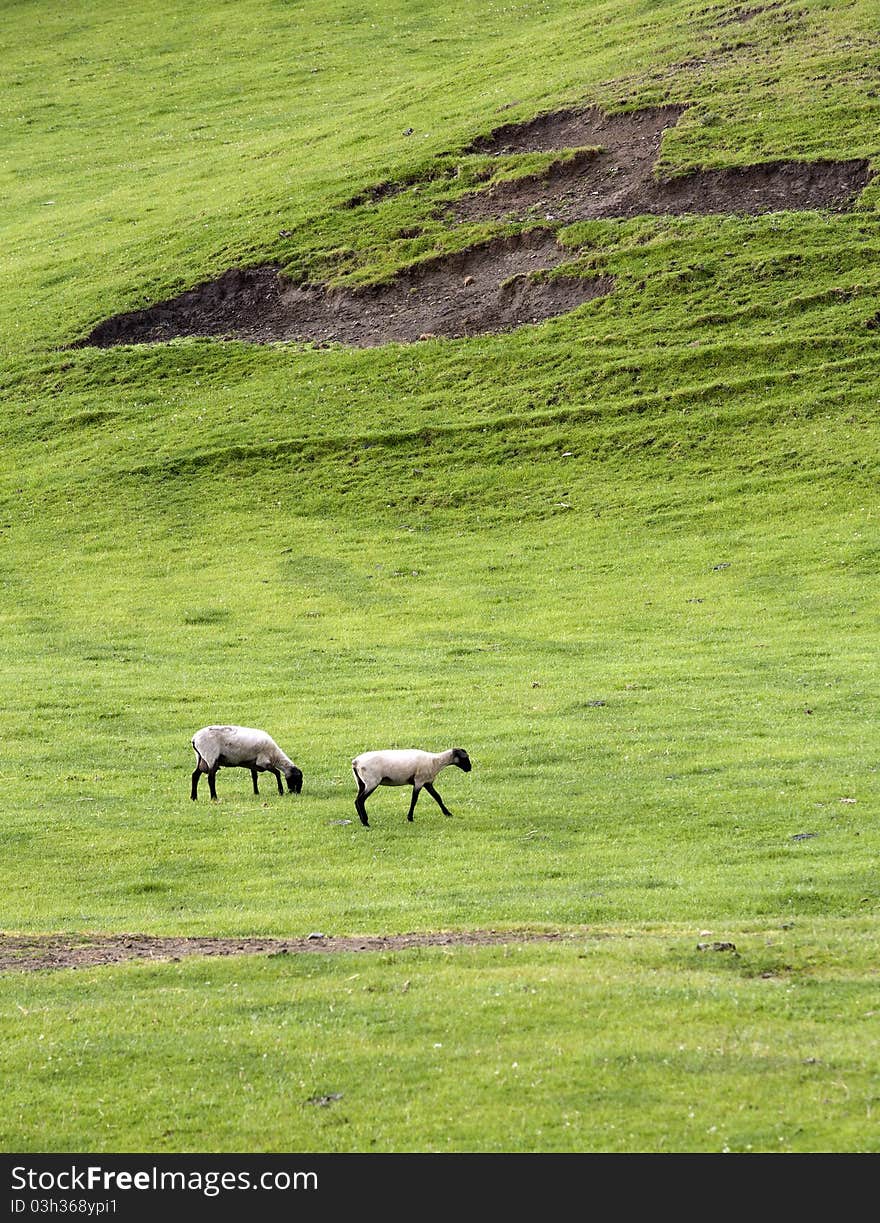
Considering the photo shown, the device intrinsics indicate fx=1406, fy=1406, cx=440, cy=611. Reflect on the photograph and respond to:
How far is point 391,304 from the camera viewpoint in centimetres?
6381

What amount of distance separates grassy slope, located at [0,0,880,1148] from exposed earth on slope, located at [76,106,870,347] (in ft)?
4.98

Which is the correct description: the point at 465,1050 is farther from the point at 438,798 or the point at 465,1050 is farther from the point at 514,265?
the point at 514,265

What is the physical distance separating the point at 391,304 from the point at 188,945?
4883 centimetres

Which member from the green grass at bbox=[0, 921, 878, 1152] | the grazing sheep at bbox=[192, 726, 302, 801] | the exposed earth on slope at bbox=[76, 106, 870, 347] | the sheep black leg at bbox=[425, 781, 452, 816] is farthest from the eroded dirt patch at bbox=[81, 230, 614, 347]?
the green grass at bbox=[0, 921, 878, 1152]

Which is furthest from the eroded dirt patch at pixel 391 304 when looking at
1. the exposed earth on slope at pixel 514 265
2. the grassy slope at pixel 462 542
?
the grassy slope at pixel 462 542

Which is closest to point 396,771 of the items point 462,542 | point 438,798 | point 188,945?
point 438,798

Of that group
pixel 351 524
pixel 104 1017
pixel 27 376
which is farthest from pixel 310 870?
pixel 27 376

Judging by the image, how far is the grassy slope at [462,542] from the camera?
22.3 metres

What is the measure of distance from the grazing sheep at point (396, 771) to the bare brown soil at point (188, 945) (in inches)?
226

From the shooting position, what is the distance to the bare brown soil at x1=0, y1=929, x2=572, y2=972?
17.8 m

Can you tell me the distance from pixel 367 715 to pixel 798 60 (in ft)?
173

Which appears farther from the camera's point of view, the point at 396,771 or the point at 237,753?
the point at 237,753

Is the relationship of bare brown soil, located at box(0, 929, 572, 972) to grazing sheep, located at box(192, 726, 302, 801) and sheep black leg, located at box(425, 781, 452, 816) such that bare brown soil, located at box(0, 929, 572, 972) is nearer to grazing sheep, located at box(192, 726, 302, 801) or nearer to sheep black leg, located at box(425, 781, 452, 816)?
sheep black leg, located at box(425, 781, 452, 816)

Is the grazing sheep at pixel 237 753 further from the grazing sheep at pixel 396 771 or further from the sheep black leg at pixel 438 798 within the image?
the sheep black leg at pixel 438 798
